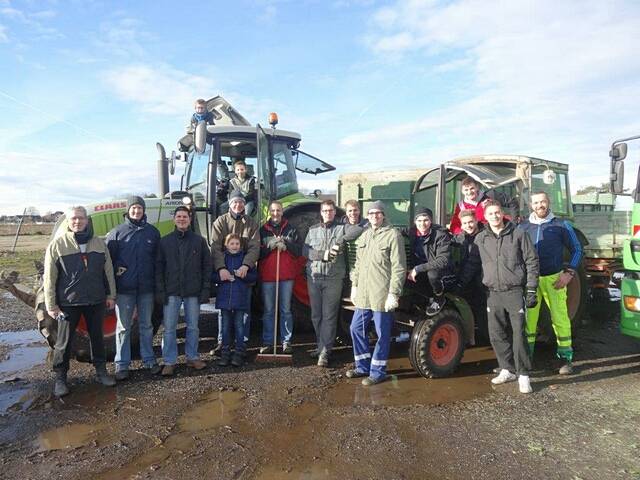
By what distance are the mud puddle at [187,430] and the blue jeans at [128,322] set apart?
1.06 m

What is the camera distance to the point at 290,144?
671 cm

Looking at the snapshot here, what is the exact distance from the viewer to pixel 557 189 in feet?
24.8

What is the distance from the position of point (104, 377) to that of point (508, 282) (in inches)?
155

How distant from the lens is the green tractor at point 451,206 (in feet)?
16.1

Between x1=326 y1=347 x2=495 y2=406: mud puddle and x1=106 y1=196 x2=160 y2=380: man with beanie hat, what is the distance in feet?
6.65

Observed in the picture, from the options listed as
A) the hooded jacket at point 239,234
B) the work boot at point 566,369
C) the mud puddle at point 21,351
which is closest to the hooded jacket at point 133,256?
the hooded jacket at point 239,234

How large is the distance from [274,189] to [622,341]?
5023mm

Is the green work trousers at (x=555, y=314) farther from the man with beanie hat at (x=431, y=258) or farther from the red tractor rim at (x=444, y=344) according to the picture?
the man with beanie hat at (x=431, y=258)

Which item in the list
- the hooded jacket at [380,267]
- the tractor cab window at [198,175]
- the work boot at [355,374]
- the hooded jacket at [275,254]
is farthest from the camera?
the tractor cab window at [198,175]

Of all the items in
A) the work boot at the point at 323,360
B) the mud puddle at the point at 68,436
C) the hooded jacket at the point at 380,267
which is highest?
the hooded jacket at the point at 380,267

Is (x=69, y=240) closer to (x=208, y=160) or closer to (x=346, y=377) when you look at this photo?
(x=208, y=160)

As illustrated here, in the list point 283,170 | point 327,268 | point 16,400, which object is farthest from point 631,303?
point 16,400

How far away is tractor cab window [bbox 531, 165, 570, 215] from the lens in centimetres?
708

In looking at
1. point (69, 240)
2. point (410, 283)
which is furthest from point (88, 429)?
point (410, 283)
